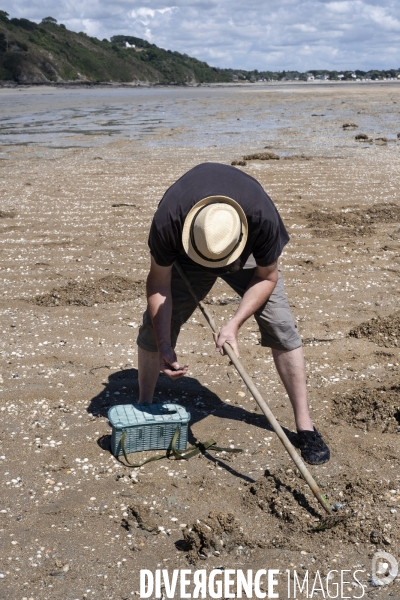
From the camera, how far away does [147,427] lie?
379cm

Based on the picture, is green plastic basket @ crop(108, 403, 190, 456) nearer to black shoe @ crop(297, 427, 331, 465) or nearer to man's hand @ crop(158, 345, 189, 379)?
man's hand @ crop(158, 345, 189, 379)

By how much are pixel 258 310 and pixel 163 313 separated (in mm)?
541

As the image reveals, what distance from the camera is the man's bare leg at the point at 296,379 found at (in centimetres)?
382

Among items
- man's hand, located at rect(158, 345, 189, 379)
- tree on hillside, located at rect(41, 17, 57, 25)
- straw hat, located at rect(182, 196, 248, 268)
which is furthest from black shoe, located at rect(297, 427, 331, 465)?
tree on hillside, located at rect(41, 17, 57, 25)

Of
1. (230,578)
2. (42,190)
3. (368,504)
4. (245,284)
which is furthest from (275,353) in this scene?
(42,190)

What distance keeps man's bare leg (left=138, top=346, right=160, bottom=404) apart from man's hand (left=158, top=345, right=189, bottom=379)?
1.24 feet

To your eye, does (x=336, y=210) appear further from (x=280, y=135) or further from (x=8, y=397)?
(x=280, y=135)

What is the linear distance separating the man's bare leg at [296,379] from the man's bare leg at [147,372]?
72 centimetres

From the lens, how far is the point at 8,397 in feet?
14.4

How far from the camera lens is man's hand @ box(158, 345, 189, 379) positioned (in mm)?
3531

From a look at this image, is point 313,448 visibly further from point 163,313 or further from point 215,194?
point 215,194

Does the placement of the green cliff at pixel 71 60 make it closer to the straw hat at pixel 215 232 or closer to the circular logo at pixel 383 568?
the straw hat at pixel 215 232

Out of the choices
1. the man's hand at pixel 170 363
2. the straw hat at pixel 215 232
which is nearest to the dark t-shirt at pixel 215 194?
the straw hat at pixel 215 232

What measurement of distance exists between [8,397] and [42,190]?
6265 millimetres
